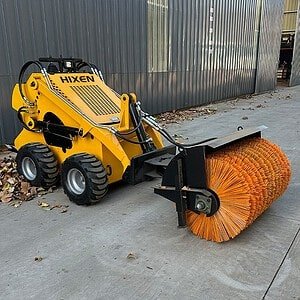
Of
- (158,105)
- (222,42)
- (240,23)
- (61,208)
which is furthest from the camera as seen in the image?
(240,23)

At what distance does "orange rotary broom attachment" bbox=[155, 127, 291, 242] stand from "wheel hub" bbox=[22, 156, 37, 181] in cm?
169

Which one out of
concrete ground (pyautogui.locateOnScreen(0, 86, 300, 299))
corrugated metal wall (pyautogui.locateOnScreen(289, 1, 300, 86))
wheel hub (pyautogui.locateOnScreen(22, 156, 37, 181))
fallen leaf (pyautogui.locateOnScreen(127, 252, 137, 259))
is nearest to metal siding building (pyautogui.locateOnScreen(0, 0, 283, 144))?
wheel hub (pyautogui.locateOnScreen(22, 156, 37, 181))

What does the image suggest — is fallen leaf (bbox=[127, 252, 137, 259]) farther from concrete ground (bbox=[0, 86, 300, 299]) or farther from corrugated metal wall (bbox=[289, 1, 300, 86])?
corrugated metal wall (bbox=[289, 1, 300, 86])

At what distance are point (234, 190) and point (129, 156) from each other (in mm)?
1325

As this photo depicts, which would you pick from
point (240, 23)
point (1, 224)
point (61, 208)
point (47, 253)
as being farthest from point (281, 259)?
point (240, 23)

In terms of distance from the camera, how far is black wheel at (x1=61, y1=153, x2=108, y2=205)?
10.6 ft

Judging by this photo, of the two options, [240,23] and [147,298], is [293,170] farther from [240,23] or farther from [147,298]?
[240,23]

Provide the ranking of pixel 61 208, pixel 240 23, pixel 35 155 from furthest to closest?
pixel 240 23
pixel 35 155
pixel 61 208

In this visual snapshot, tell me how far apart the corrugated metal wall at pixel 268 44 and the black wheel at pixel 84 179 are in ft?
44.1

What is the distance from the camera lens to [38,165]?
365 centimetres

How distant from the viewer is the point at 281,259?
250 centimetres

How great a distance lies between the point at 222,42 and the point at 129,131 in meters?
9.53

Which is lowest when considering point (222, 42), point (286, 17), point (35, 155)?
point (35, 155)

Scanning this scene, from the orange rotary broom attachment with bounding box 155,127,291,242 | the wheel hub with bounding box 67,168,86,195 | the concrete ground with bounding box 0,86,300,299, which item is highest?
the orange rotary broom attachment with bounding box 155,127,291,242
